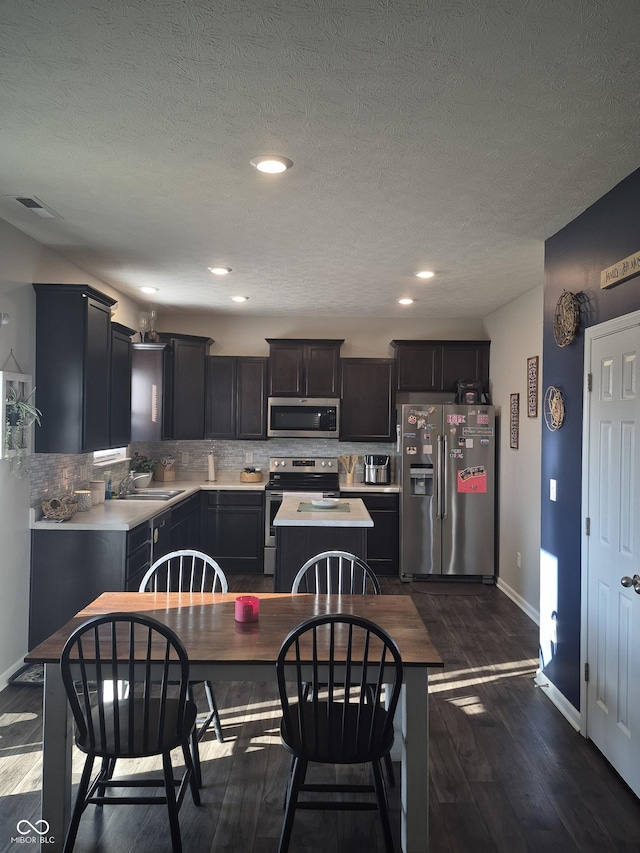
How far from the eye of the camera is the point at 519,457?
5.47 meters

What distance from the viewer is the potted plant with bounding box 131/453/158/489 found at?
232 inches

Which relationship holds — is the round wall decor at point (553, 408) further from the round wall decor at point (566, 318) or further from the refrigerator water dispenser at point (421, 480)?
the refrigerator water dispenser at point (421, 480)

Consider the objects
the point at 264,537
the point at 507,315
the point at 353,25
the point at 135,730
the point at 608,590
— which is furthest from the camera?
the point at 264,537

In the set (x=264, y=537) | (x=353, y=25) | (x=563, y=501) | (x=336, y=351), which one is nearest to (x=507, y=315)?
(x=336, y=351)

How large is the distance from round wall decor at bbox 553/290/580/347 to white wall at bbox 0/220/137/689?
319 cm

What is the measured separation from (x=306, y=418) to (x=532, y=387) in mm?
2446

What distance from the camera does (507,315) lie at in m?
5.90

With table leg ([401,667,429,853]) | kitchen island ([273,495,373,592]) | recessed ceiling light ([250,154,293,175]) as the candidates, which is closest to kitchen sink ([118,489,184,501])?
kitchen island ([273,495,373,592])

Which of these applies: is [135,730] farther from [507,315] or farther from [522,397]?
[507,315]

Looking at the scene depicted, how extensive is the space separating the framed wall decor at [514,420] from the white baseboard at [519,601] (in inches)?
51.5

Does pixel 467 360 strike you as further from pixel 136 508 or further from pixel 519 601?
pixel 136 508

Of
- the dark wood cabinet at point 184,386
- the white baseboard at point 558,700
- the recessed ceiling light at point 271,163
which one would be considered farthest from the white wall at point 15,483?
the white baseboard at point 558,700

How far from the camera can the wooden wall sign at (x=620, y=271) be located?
269 centimetres

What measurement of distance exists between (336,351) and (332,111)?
4440mm
